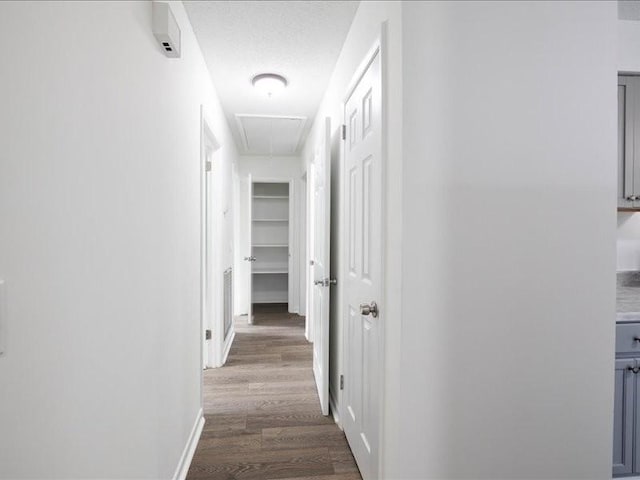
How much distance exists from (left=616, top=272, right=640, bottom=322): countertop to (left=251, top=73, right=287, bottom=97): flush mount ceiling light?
263 cm

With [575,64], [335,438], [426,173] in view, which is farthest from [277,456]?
[575,64]

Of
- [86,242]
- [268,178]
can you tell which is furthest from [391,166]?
[268,178]

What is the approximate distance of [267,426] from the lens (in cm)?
231

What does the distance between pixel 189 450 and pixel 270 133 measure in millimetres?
3394

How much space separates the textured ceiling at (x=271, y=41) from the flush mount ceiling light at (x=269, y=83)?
51 mm

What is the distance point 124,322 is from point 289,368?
2331mm

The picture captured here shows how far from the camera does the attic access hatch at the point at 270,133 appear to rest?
3.76 metres

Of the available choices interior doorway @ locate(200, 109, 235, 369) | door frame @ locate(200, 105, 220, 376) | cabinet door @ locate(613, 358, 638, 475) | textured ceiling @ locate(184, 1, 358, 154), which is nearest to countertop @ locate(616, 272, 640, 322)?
cabinet door @ locate(613, 358, 638, 475)

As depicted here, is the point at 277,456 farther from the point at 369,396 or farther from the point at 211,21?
the point at 211,21

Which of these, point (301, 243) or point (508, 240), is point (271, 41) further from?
point (301, 243)

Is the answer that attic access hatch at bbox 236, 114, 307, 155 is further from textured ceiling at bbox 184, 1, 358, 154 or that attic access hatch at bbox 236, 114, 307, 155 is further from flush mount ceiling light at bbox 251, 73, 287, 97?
flush mount ceiling light at bbox 251, 73, 287, 97

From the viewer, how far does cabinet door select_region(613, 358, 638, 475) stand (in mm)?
1615

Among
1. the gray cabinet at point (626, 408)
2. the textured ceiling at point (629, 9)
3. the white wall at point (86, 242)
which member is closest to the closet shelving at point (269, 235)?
the white wall at point (86, 242)

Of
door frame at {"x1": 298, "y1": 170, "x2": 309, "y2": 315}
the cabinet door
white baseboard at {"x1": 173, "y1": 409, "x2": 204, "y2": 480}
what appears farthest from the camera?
door frame at {"x1": 298, "y1": 170, "x2": 309, "y2": 315}
